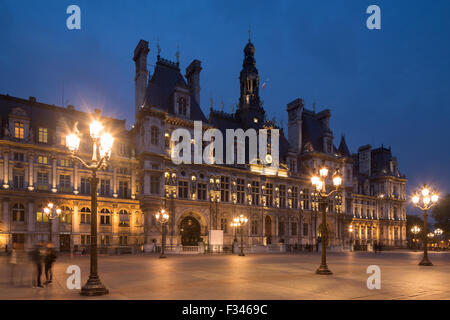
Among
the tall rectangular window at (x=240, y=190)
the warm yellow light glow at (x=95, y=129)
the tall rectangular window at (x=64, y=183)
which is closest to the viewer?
the warm yellow light glow at (x=95, y=129)

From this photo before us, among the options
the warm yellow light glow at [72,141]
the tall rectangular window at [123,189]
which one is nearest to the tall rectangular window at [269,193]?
the tall rectangular window at [123,189]

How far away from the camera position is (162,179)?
136ft

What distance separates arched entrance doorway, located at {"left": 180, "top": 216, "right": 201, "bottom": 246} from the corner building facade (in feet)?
0.40

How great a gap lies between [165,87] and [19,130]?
56.8 feet

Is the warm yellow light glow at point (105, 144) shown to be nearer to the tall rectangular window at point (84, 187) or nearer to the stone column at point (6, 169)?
the stone column at point (6, 169)

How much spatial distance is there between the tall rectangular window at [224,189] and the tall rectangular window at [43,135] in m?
21.1

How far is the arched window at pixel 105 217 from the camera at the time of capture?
40.2 meters

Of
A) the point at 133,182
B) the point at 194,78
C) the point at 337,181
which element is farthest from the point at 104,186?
the point at 337,181

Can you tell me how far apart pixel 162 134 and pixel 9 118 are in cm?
1566

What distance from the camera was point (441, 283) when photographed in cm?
1441

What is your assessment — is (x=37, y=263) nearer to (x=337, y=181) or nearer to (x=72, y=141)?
(x=72, y=141)

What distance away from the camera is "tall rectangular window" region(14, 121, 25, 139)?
121 feet

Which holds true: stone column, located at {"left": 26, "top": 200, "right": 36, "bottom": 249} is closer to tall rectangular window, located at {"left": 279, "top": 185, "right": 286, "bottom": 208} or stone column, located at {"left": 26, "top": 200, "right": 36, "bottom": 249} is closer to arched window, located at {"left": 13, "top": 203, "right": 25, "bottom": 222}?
arched window, located at {"left": 13, "top": 203, "right": 25, "bottom": 222}

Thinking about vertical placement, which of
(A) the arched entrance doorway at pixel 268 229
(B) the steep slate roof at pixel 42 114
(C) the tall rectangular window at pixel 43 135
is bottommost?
(A) the arched entrance doorway at pixel 268 229
